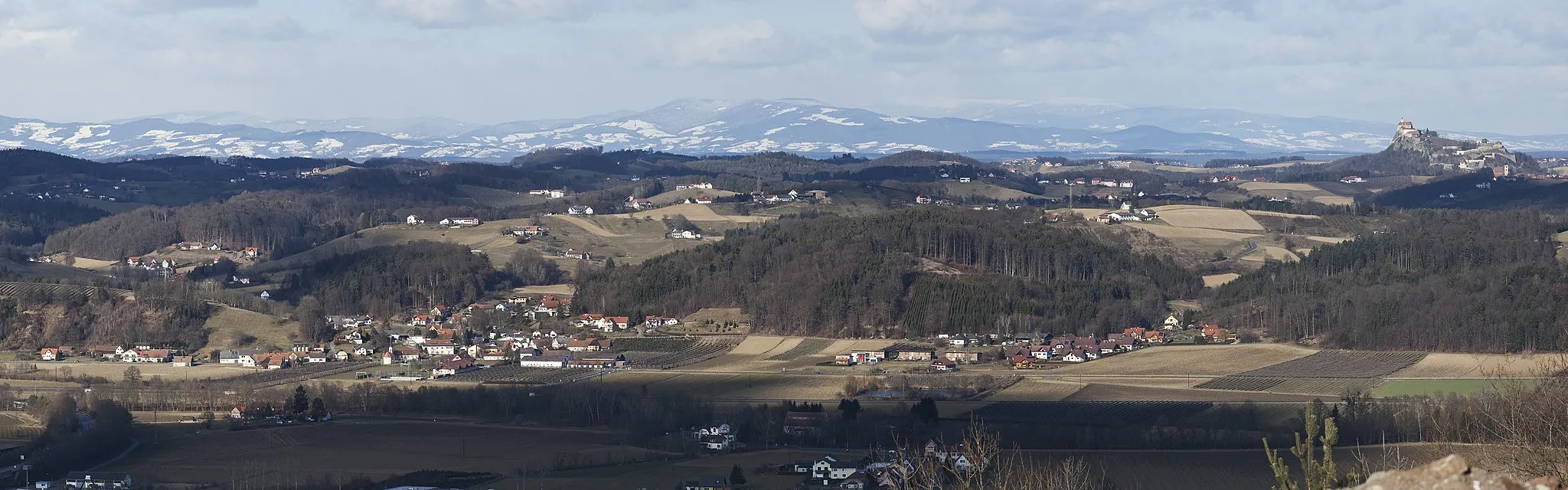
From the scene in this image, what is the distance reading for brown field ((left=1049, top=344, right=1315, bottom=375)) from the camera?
5200 cm

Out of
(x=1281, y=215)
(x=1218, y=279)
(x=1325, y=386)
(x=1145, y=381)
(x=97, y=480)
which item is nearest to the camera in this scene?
(x=97, y=480)

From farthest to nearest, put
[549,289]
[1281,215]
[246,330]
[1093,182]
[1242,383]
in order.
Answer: [1093,182], [1281,215], [549,289], [246,330], [1242,383]

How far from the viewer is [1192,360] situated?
54000 mm

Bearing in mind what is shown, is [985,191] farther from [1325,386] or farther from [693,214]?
[1325,386]

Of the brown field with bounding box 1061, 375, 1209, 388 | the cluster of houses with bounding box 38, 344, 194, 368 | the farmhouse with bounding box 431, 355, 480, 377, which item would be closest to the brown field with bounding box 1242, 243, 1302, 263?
the brown field with bounding box 1061, 375, 1209, 388

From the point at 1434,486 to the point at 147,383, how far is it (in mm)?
47020

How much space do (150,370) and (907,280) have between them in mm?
28194

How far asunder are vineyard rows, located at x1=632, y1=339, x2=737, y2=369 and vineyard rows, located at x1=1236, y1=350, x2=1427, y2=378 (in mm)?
17210

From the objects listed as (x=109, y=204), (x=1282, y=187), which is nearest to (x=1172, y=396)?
(x=109, y=204)

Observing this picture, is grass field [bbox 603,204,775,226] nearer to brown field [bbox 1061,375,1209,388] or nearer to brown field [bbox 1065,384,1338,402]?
brown field [bbox 1061,375,1209,388]

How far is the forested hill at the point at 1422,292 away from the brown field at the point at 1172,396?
772 centimetres

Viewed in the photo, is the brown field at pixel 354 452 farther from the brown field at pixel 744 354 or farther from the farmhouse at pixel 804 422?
the brown field at pixel 744 354

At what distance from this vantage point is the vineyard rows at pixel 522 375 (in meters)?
50.8

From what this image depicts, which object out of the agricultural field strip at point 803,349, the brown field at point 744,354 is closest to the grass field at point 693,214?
the brown field at point 744,354
